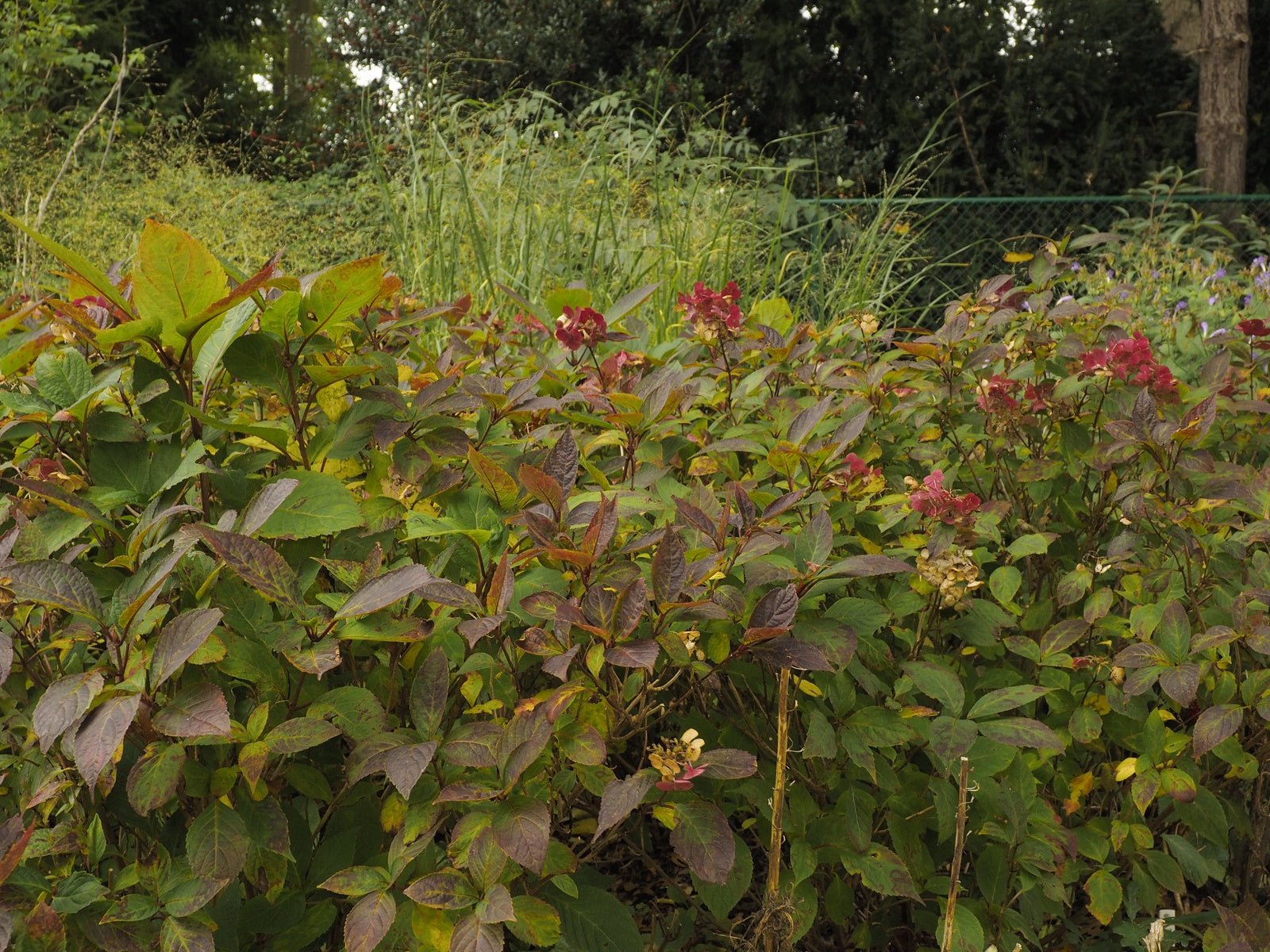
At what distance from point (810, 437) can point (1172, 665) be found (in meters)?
0.52

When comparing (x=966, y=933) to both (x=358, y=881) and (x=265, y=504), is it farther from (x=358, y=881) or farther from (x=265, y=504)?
(x=265, y=504)

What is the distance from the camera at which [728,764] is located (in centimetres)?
103

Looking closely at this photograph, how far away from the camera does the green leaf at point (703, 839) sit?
0.99 m

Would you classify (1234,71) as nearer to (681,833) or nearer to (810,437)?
(810,437)

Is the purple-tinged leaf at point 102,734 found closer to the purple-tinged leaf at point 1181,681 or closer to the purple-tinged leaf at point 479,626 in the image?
the purple-tinged leaf at point 479,626

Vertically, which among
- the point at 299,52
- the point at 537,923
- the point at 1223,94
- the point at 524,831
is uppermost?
the point at 299,52

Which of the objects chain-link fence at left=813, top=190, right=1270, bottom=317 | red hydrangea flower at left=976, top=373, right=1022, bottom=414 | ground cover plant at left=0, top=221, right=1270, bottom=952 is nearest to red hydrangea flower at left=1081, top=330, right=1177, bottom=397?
ground cover plant at left=0, top=221, right=1270, bottom=952

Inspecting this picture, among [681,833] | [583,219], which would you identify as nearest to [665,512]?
[681,833]

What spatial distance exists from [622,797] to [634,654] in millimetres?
128

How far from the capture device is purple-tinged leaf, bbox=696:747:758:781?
3.32 feet

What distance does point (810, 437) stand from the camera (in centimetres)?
153

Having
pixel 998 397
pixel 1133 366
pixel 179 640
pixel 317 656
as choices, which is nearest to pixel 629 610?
pixel 317 656

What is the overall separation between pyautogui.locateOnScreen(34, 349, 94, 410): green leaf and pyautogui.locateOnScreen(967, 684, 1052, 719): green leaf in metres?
0.98

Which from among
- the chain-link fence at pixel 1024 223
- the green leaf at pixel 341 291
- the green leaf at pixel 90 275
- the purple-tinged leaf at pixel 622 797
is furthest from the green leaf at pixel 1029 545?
the chain-link fence at pixel 1024 223
